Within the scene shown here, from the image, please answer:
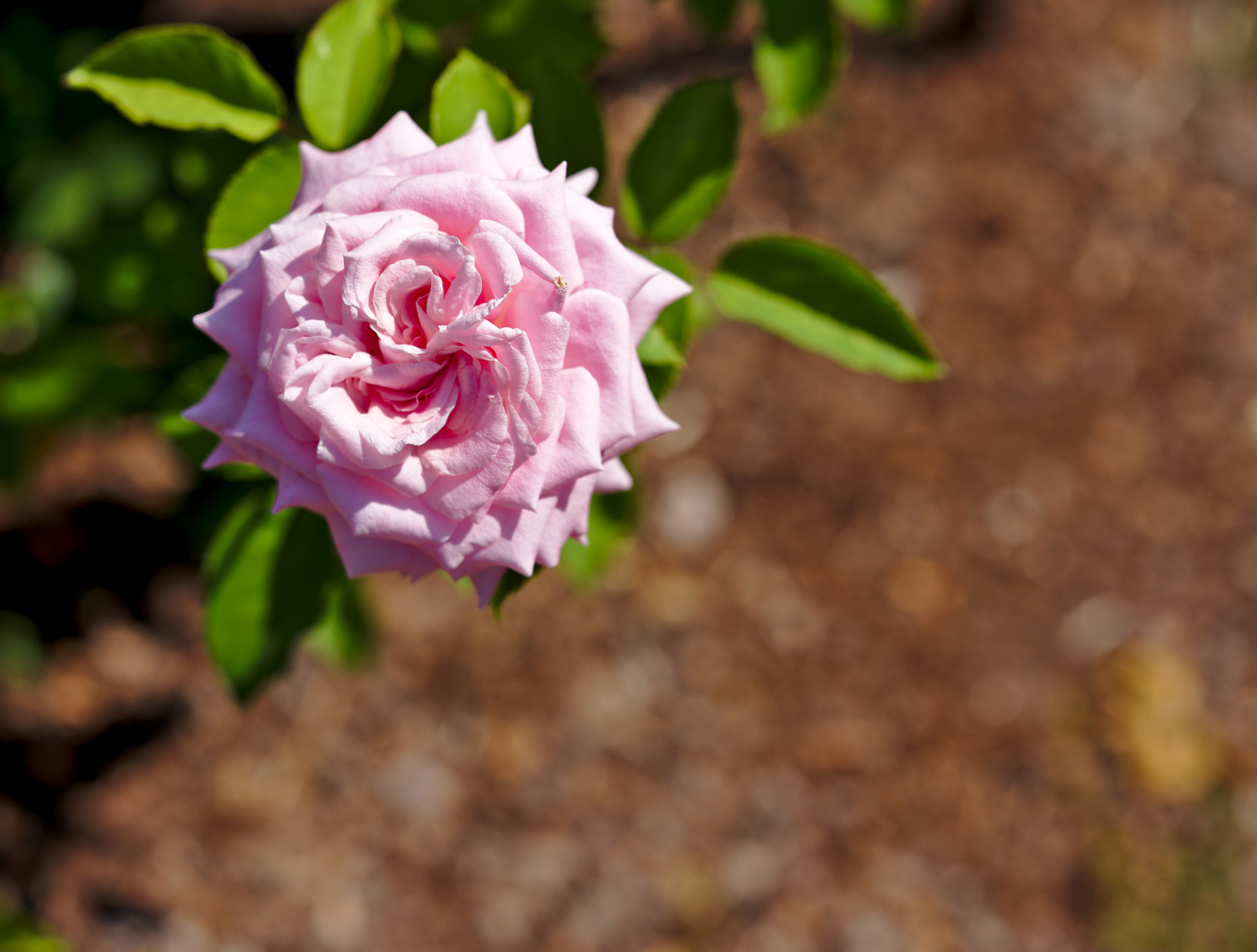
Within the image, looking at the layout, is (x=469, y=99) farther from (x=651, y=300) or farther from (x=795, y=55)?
(x=795, y=55)

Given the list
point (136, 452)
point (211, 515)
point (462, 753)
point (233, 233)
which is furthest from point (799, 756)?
point (233, 233)

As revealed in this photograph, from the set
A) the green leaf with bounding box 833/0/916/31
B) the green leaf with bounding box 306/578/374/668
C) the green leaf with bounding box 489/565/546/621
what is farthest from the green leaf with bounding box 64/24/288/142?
the green leaf with bounding box 833/0/916/31

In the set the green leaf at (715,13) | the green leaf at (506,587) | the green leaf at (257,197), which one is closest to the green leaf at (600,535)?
the green leaf at (506,587)

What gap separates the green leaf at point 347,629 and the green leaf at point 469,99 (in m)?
0.70

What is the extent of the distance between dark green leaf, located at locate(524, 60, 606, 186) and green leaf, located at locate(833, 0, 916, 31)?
0.44m

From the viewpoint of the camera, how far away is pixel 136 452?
2.27 m

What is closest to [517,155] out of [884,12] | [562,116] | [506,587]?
[562,116]

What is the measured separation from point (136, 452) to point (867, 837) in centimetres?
205

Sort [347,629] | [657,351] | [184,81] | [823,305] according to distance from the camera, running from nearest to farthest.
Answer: [657,351]
[184,81]
[823,305]
[347,629]

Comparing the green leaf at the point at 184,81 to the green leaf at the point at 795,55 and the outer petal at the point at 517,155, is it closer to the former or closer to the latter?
the outer petal at the point at 517,155

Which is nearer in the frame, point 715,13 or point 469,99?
point 469,99

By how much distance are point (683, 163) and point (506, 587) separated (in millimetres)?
526

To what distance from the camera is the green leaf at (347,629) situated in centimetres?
143

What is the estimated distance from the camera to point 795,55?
46.4 inches
